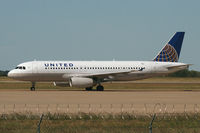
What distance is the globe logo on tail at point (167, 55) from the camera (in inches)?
2372

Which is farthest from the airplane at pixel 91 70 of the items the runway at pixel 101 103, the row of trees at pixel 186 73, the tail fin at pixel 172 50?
the row of trees at pixel 186 73

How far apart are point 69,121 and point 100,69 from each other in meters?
35.4

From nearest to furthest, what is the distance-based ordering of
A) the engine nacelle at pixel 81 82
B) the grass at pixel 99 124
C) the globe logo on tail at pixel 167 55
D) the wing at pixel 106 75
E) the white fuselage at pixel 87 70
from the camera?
the grass at pixel 99 124, the engine nacelle at pixel 81 82, the white fuselage at pixel 87 70, the wing at pixel 106 75, the globe logo on tail at pixel 167 55

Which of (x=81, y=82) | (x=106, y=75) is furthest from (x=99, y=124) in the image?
(x=106, y=75)

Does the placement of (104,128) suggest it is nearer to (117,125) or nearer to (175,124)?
(117,125)

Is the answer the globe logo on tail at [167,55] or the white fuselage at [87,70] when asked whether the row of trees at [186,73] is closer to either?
the globe logo on tail at [167,55]

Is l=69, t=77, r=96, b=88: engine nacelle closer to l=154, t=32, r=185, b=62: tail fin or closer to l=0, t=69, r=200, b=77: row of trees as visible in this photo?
l=154, t=32, r=185, b=62: tail fin

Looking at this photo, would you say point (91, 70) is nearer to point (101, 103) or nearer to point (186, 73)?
point (101, 103)

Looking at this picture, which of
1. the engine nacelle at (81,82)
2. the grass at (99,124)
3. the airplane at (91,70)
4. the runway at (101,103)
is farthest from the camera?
the airplane at (91,70)

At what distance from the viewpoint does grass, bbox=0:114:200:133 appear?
18031 mm

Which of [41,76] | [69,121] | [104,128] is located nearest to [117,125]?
[104,128]

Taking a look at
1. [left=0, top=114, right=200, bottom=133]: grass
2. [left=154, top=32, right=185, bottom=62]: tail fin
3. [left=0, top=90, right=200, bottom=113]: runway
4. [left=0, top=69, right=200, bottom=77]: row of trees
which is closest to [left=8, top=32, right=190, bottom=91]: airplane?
[left=154, top=32, right=185, bottom=62]: tail fin

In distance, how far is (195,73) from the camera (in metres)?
140

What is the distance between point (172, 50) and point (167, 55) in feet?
3.66
